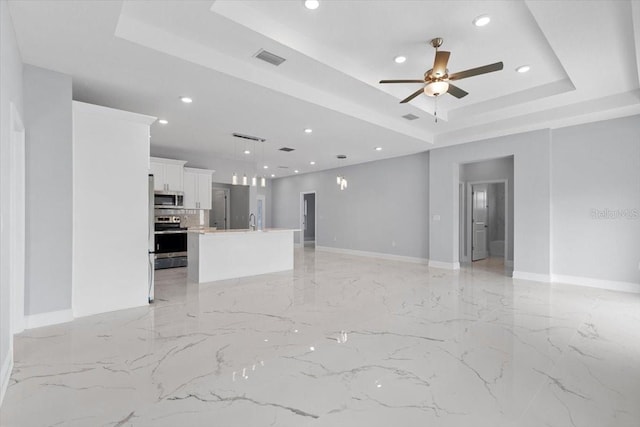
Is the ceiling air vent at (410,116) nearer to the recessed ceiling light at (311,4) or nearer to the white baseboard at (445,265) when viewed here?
the recessed ceiling light at (311,4)

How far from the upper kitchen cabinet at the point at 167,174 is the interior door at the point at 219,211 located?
2502 mm

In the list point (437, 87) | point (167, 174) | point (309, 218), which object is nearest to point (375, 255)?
point (309, 218)

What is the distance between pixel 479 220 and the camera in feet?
27.7

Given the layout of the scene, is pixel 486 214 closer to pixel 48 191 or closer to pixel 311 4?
pixel 311 4

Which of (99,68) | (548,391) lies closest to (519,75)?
(548,391)

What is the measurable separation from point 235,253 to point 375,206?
4.52 metres

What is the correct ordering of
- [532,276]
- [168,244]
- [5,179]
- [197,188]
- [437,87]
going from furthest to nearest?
[197,188]
[168,244]
[532,276]
[437,87]
[5,179]

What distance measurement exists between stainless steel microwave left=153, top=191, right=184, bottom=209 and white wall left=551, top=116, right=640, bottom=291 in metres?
7.51

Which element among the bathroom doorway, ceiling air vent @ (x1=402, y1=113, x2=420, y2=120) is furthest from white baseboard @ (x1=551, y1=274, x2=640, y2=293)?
ceiling air vent @ (x1=402, y1=113, x2=420, y2=120)

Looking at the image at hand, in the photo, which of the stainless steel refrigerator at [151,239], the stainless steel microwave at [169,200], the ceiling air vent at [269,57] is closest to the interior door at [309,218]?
the stainless steel microwave at [169,200]

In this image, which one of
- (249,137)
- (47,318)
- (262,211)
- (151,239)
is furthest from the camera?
(262,211)

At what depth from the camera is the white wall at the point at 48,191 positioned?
3.23 meters

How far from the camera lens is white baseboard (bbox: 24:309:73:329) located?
320 cm

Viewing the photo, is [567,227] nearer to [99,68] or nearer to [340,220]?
[340,220]
